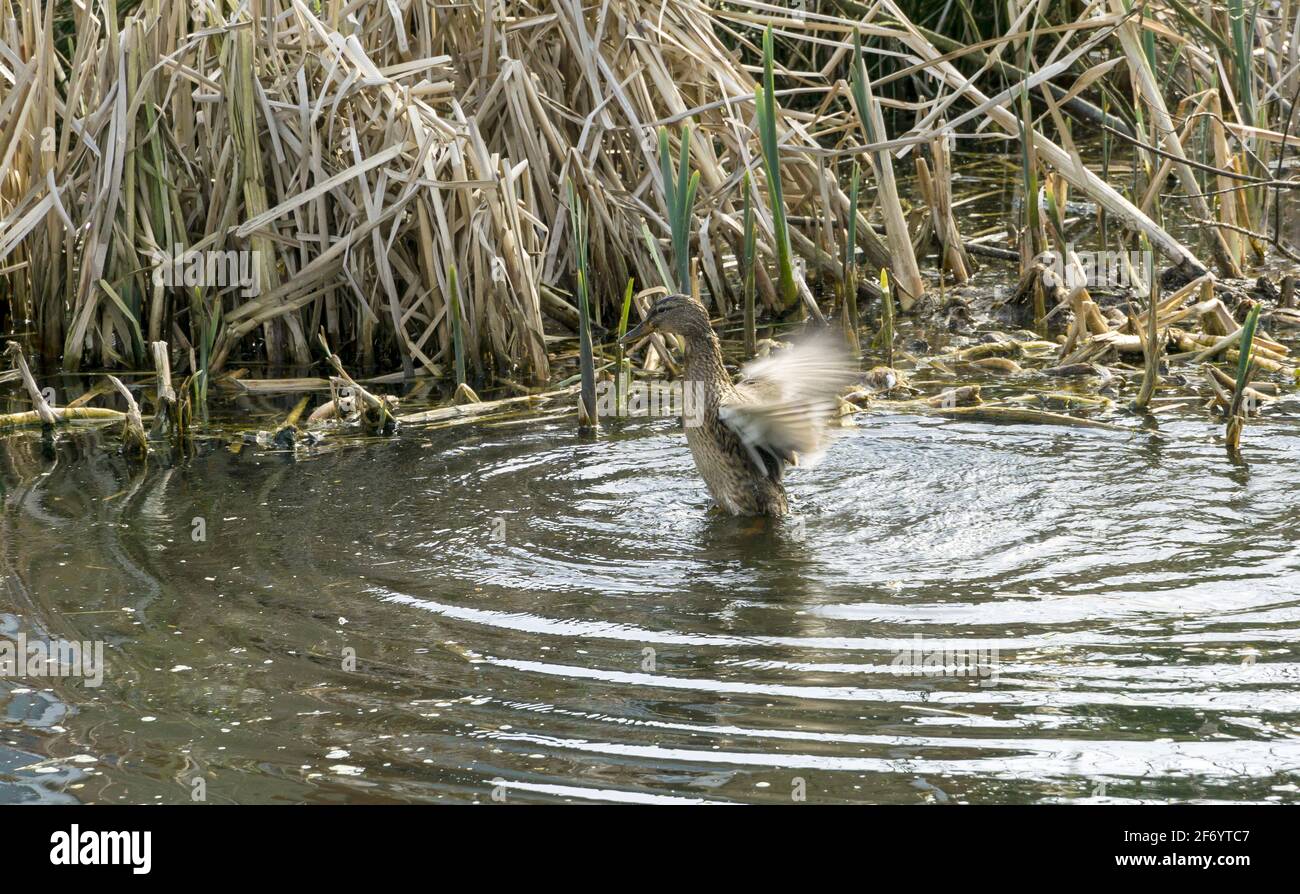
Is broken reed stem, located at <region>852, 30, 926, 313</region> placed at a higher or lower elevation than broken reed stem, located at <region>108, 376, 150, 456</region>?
higher

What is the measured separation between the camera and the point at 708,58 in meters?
7.72

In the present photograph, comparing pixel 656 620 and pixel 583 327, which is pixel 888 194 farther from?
pixel 656 620

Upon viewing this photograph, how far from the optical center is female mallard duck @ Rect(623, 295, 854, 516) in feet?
17.8

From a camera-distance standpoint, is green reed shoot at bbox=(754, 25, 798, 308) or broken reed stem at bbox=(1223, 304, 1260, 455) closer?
broken reed stem at bbox=(1223, 304, 1260, 455)

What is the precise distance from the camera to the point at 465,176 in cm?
693

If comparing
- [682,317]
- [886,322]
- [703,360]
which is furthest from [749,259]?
[703,360]

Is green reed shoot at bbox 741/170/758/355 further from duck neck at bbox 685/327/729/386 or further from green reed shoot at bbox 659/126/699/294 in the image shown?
duck neck at bbox 685/327/729/386

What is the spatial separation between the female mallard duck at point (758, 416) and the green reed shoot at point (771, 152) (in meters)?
1.21

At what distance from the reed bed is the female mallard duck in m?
0.80

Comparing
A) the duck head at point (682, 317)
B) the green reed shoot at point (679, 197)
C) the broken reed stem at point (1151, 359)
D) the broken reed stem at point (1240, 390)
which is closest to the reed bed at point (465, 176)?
the green reed shoot at point (679, 197)

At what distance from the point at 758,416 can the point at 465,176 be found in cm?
218

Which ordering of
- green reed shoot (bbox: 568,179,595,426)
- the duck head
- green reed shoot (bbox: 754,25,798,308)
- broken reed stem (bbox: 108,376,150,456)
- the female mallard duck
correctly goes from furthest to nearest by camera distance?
green reed shoot (bbox: 754,25,798,308) < broken reed stem (bbox: 108,376,150,456) < green reed shoot (bbox: 568,179,595,426) < the duck head < the female mallard duck

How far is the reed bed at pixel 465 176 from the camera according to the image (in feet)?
23.2

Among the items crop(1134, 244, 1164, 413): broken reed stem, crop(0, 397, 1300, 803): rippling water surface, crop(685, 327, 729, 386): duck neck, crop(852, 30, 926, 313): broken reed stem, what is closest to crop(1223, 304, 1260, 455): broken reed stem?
crop(0, 397, 1300, 803): rippling water surface
